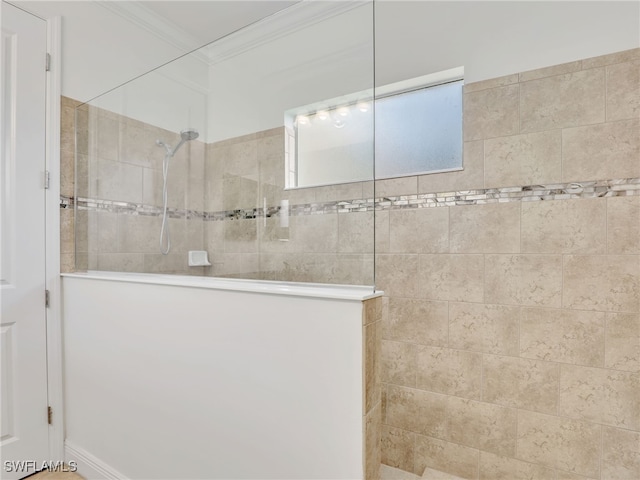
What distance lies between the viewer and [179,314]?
144 centimetres

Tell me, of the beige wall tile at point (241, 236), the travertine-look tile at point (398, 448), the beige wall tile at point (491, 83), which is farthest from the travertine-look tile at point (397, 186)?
the travertine-look tile at point (398, 448)

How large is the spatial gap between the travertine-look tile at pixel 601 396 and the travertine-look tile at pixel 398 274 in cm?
81

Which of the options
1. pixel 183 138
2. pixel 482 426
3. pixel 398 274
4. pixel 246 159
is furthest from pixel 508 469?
pixel 183 138

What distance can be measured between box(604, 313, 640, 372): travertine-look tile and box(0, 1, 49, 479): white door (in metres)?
Answer: 2.85

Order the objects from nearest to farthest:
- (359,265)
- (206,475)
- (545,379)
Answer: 1. (359,265)
2. (206,475)
3. (545,379)

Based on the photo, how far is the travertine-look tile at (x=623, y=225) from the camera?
1504mm

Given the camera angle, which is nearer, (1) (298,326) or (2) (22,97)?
(1) (298,326)

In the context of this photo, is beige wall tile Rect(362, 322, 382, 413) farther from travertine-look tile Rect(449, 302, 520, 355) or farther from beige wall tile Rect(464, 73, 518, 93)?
beige wall tile Rect(464, 73, 518, 93)

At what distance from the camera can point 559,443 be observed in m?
1.64

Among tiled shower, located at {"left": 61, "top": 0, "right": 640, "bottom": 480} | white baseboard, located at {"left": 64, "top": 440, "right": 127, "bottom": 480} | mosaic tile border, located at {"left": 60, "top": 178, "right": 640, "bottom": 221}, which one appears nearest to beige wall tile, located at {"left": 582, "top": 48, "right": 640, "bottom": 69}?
tiled shower, located at {"left": 61, "top": 0, "right": 640, "bottom": 480}

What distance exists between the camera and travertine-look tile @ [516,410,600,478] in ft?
5.18

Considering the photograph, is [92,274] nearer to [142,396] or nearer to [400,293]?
[142,396]

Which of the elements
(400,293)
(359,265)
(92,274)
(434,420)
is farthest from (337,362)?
(92,274)

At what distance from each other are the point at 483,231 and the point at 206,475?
1701 mm
